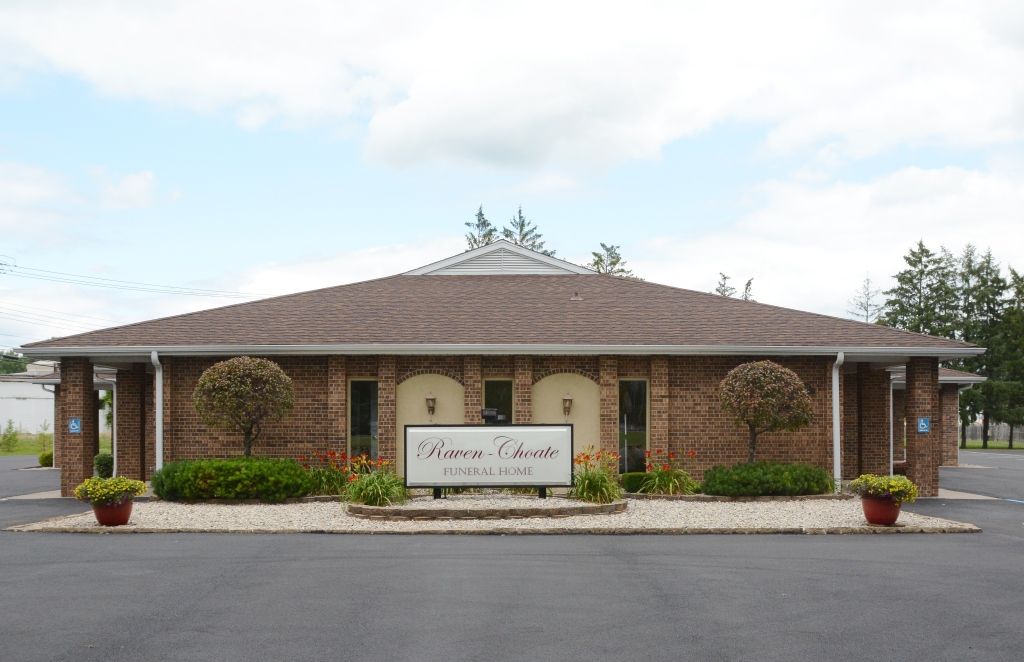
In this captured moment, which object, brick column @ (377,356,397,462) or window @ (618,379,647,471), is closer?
brick column @ (377,356,397,462)

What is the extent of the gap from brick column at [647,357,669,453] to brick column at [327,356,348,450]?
20.3ft

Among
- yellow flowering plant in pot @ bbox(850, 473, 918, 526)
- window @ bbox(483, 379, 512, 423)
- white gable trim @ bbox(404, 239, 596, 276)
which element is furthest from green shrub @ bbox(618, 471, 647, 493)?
white gable trim @ bbox(404, 239, 596, 276)

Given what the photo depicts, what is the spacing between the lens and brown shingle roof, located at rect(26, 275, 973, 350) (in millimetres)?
20578

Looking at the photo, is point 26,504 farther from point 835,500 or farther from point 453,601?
point 835,500

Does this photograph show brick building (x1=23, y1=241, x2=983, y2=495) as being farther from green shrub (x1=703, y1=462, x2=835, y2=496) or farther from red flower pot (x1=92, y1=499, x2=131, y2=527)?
red flower pot (x1=92, y1=499, x2=131, y2=527)

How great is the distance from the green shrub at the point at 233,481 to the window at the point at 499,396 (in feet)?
14.5

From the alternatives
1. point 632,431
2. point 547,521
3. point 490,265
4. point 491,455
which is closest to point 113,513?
point 491,455

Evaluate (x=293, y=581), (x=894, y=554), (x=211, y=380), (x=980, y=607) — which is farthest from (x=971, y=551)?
(x=211, y=380)

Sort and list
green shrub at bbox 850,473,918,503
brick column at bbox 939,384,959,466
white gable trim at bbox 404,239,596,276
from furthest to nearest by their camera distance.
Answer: brick column at bbox 939,384,959,466, white gable trim at bbox 404,239,596,276, green shrub at bbox 850,473,918,503

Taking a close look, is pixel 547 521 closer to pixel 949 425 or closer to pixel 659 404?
pixel 659 404

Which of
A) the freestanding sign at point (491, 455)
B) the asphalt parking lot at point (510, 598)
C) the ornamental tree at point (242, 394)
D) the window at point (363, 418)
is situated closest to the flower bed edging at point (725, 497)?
the freestanding sign at point (491, 455)

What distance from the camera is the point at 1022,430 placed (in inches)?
2569

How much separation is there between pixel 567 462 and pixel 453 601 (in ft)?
27.1

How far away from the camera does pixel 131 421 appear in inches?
935
